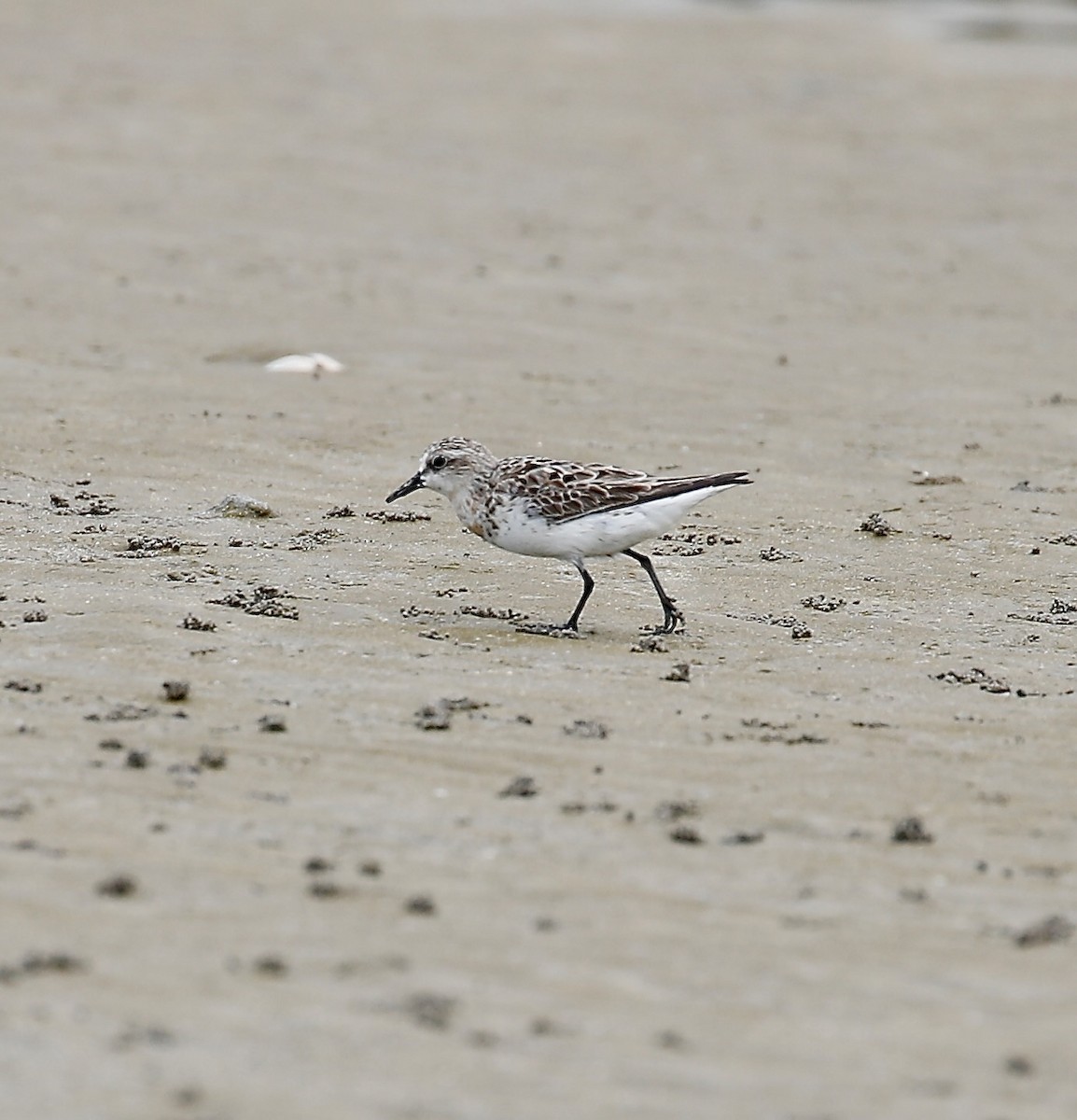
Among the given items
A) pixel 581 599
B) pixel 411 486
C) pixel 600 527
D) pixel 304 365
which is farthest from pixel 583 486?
pixel 304 365

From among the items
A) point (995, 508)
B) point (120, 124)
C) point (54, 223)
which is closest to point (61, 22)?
point (120, 124)

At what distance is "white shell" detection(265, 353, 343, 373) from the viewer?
1352 centimetres

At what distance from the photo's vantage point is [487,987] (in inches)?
205

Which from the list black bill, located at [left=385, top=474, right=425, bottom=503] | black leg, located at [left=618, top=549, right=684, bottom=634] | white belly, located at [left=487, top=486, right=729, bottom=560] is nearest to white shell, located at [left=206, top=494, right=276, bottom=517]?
black bill, located at [left=385, top=474, right=425, bottom=503]

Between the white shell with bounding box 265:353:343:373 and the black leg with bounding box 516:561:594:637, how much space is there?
4859 millimetres

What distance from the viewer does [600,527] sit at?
9.04 m

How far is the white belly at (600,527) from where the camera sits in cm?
906

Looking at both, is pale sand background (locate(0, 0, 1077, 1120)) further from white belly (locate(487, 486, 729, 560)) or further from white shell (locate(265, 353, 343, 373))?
white belly (locate(487, 486, 729, 560))

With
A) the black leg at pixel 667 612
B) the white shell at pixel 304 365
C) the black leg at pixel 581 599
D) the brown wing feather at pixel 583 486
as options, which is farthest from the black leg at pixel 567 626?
the white shell at pixel 304 365

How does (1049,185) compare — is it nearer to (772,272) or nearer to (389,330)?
(772,272)

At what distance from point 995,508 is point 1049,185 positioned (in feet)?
31.9

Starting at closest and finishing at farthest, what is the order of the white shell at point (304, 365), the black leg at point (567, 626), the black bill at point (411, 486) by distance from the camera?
the black leg at point (567, 626) → the black bill at point (411, 486) → the white shell at point (304, 365)

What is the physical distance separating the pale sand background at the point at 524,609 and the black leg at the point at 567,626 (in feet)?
0.41

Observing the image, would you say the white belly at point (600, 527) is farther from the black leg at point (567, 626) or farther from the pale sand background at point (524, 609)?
the pale sand background at point (524, 609)
